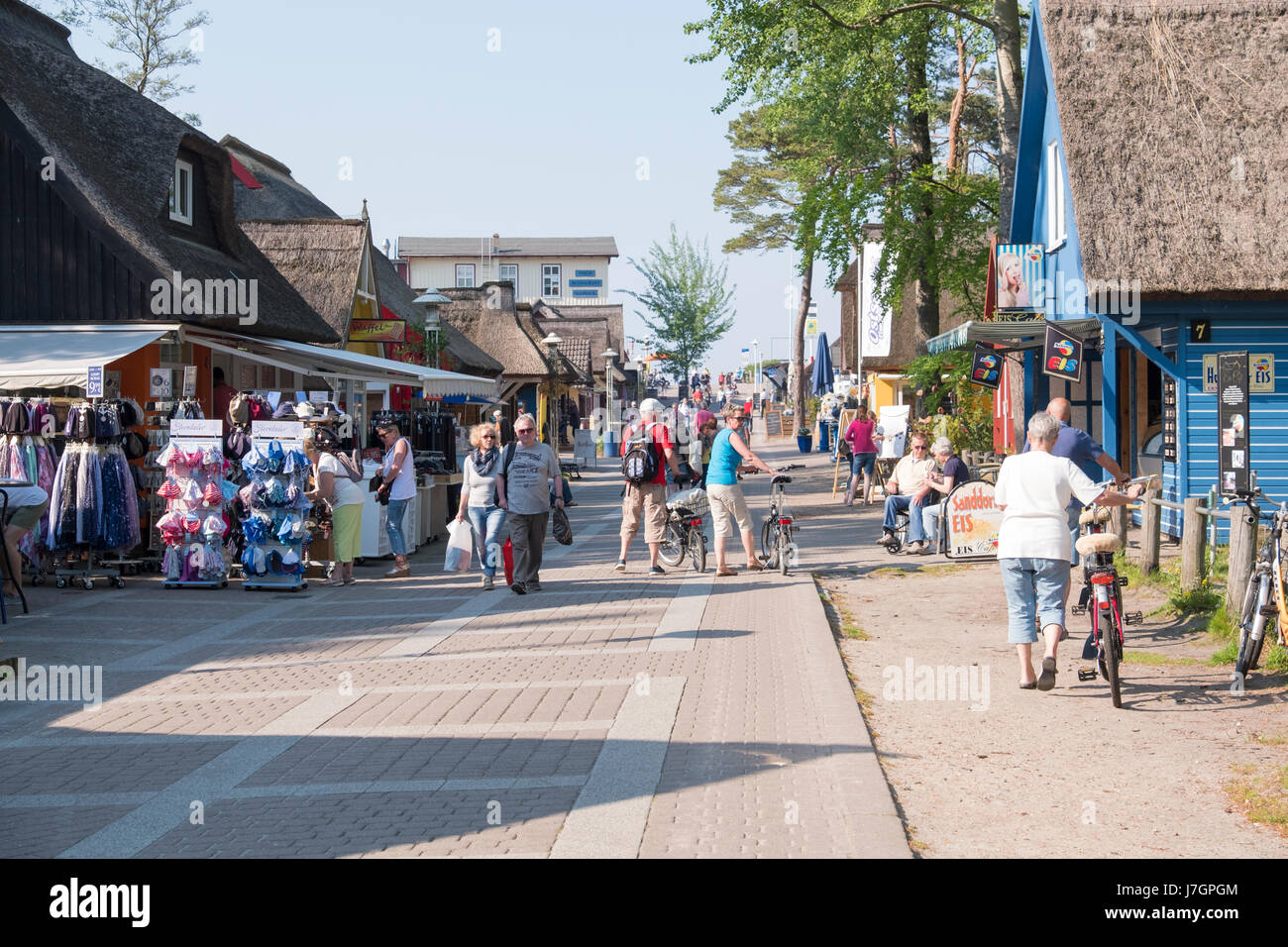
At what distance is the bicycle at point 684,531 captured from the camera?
15.1 m

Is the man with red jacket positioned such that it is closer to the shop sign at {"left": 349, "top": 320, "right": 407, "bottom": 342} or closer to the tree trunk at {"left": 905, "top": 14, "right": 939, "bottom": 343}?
the shop sign at {"left": 349, "top": 320, "right": 407, "bottom": 342}

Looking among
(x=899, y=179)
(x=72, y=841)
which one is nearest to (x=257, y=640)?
(x=72, y=841)

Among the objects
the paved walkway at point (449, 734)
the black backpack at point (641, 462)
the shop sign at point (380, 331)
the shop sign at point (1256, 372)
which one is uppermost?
the shop sign at point (380, 331)

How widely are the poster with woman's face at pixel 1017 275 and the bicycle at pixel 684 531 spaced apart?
7523 mm

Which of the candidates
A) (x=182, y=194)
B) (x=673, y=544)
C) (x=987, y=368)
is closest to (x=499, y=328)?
(x=182, y=194)

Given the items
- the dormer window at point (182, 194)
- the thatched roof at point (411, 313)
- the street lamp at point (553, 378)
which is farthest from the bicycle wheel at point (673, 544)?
the street lamp at point (553, 378)

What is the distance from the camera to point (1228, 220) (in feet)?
52.9

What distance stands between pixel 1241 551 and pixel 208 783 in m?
7.30

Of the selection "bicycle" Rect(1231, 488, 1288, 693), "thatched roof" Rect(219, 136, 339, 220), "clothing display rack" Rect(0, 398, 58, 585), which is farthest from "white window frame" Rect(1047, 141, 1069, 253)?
"thatched roof" Rect(219, 136, 339, 220)

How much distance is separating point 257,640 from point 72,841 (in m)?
5.60

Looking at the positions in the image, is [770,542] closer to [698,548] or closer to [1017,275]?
[698,548]

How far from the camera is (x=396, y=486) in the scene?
16.4 meters

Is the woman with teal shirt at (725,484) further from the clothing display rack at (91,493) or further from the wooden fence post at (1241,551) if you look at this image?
the clothing display rack at (91,493)

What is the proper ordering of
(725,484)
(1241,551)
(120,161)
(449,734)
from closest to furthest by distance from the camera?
(449,734) → (1241,551) → (725,484) → (120,161)
